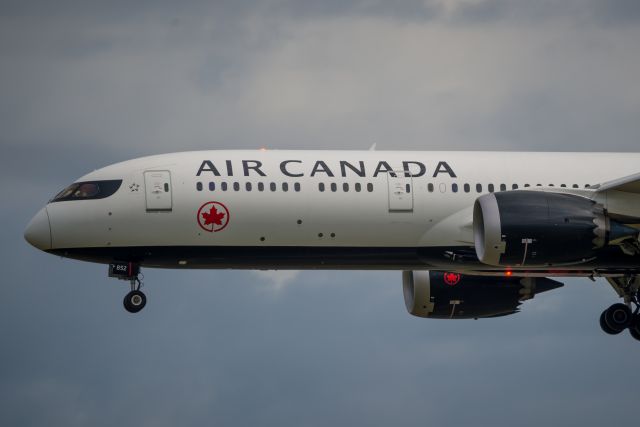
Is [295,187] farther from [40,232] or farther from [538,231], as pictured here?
[40,232]

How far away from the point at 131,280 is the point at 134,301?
0.67m

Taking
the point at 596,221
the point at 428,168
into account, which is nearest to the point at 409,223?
the point at 428,168

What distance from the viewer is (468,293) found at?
5822 cm

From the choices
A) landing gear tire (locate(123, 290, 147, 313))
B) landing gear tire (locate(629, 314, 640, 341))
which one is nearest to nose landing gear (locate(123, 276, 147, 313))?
landing gear tire (locate(123, 290, 147, 313))

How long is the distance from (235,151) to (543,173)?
10.2 meters

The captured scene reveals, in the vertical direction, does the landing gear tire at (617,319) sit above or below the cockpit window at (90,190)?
below

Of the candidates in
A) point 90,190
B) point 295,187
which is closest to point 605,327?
point 295,187

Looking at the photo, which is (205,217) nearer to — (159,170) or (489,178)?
(159,170)

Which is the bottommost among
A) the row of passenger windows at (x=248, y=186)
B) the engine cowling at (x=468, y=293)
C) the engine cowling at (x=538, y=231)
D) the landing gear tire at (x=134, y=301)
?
the engine cowling at (x=468, y=293)

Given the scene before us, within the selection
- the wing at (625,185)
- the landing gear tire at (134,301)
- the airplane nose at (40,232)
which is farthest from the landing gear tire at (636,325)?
the airplane nose at (40,232)

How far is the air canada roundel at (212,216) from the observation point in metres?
50.4

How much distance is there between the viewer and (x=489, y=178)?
52.8 meters

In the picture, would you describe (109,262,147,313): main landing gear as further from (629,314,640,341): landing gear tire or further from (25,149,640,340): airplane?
(629,314,640,341): landing gear tire

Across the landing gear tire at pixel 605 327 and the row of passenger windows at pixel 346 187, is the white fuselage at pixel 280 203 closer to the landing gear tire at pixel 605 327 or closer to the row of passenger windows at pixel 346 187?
the row of passenger windows at pixel 346 187
